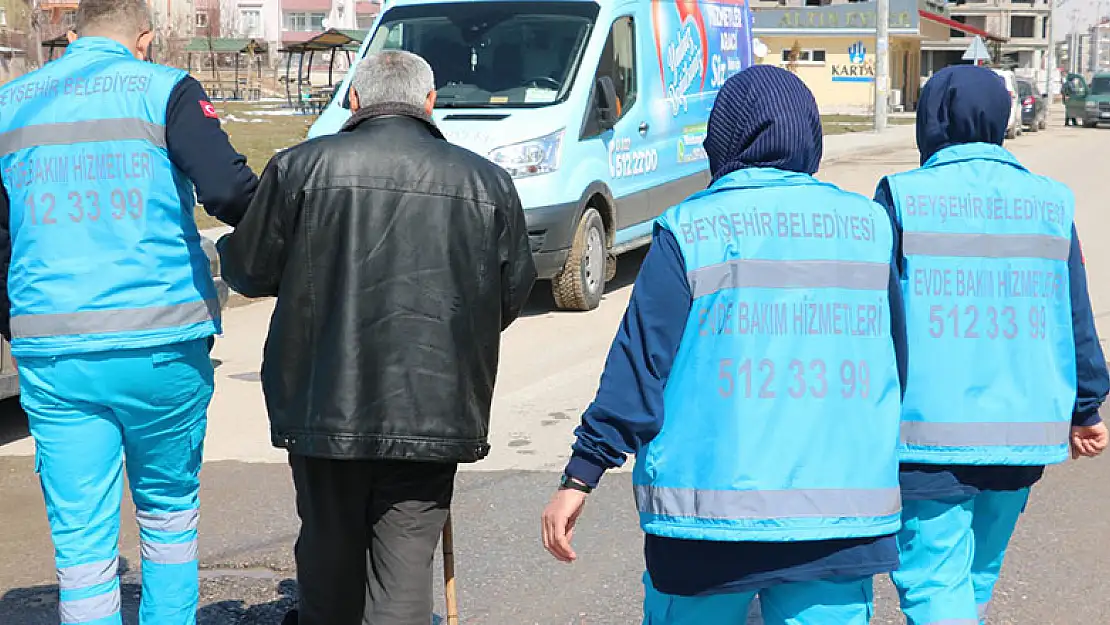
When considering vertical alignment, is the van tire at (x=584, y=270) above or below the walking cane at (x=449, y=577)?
below

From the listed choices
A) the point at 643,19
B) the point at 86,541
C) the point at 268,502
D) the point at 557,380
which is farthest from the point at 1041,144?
the point at 86,541

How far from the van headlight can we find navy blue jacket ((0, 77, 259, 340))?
6.26m

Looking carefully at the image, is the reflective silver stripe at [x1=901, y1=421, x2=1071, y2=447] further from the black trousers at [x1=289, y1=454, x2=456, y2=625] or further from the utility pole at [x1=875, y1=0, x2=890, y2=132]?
the utility pole at [x1=875, y1=0, x2=890, y2=132]

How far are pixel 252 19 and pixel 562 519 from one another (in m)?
114

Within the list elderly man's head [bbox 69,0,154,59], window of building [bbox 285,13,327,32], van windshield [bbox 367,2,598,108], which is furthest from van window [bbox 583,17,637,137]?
window of building [bbox 285,13,327,32]

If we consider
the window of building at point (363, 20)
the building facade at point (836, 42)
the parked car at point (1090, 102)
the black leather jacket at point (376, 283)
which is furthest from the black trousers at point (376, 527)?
the window of building at point (363, 20)

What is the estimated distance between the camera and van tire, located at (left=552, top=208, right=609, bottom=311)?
10516 mm

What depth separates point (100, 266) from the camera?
3729mm

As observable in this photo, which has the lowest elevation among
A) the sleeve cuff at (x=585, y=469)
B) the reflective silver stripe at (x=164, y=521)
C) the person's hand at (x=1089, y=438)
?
the reflective silver stripe at (x=164, y=521)

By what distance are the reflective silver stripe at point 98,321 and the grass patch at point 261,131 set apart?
451 inches

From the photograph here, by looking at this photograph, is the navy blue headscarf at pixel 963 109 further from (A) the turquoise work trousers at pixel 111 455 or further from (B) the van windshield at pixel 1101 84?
(B) the van windshield at pixel 1101 84

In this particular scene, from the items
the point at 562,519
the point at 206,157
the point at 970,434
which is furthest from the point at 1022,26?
the point at 562,519

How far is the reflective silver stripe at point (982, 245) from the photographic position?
351 cm

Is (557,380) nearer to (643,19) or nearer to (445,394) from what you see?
(643,19)
